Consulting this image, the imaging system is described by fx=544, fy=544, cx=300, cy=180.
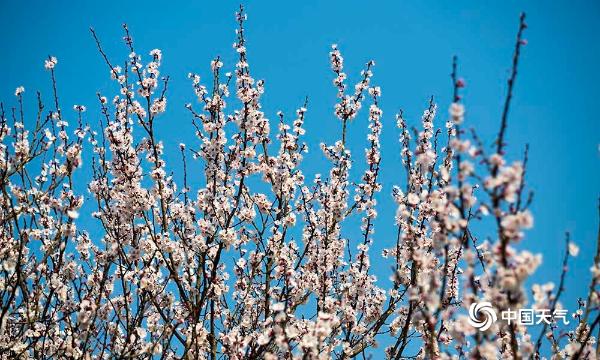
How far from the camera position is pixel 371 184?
8.02 meters

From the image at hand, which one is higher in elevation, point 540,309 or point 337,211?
point 337,211

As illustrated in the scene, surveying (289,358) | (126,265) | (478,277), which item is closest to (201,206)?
(126,265)

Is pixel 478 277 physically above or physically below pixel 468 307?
above

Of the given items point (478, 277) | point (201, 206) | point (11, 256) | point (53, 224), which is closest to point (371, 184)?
point (478, 277)

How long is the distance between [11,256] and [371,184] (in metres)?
4.85

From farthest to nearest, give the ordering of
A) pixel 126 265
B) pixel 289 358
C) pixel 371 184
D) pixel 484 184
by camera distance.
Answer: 1. pixel 371 184
2. pixel 126 265
3. pixel 289 358
4. pixel 484 184

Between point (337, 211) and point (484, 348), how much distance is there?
4.56m

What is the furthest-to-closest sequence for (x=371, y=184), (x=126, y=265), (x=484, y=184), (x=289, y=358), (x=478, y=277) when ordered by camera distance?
(x=371, y=184) → (x=478, y=277) → (x=126, y=265) → (x=289, y=358) → (x=484, y=184)

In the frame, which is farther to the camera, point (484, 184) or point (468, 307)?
point (468, 307)

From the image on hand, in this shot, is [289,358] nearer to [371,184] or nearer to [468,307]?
[468,307]

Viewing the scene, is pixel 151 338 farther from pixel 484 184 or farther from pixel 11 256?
pixel 484 184

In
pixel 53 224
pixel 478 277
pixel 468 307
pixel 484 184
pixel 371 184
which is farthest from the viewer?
pixel 371 184

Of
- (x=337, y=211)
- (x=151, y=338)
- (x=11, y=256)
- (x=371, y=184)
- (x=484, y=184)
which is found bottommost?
(x=484, y=184)

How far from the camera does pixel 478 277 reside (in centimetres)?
741
